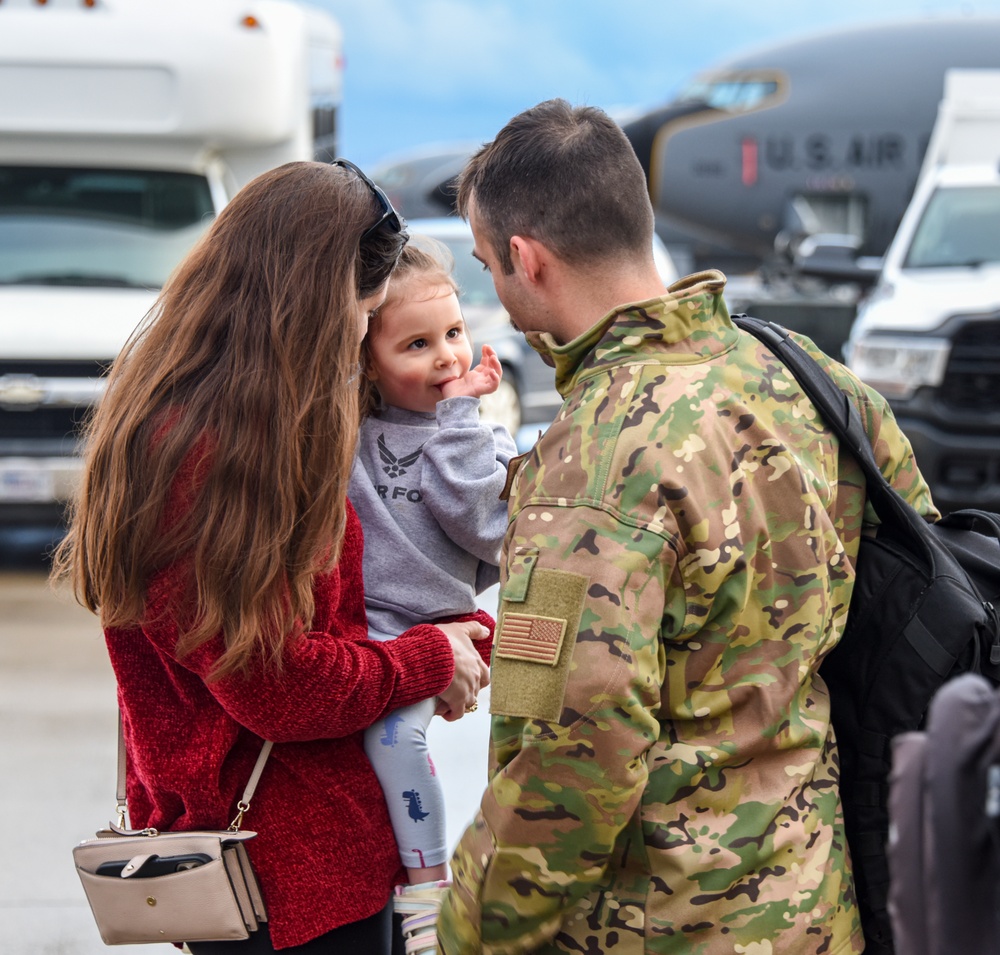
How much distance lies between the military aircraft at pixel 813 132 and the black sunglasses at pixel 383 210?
20.2m

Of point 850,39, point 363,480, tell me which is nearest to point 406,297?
point 363,480

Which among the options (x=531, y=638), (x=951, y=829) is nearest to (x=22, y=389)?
(x=531, y=638)

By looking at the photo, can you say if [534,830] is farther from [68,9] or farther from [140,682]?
[68,9]

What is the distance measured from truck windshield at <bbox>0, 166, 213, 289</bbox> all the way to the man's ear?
612 cm

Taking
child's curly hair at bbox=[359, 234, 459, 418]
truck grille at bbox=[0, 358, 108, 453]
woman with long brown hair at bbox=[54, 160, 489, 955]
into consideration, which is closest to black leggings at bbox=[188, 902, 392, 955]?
woman with long brown hair at bbox=[54, 160, 489, 955]

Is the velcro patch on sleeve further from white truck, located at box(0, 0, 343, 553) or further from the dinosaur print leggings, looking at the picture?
white truck, located at box(0, 0, 343, 553)

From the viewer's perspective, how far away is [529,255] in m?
1.87

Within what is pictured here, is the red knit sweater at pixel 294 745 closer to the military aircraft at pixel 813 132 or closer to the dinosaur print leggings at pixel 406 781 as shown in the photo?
the dinosaur print leggings at pixel 406 781

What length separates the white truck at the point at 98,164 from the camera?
721 cm

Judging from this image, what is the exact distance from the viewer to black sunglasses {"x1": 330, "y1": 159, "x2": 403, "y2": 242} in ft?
6.47

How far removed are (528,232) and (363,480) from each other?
1.88 ft

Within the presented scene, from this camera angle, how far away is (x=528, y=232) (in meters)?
1.88

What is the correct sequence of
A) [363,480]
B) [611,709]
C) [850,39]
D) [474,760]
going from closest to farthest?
[611,709] → [363,480] → [474,760] → [850,39]

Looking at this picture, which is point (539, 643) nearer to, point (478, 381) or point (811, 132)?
point (478, 381)
